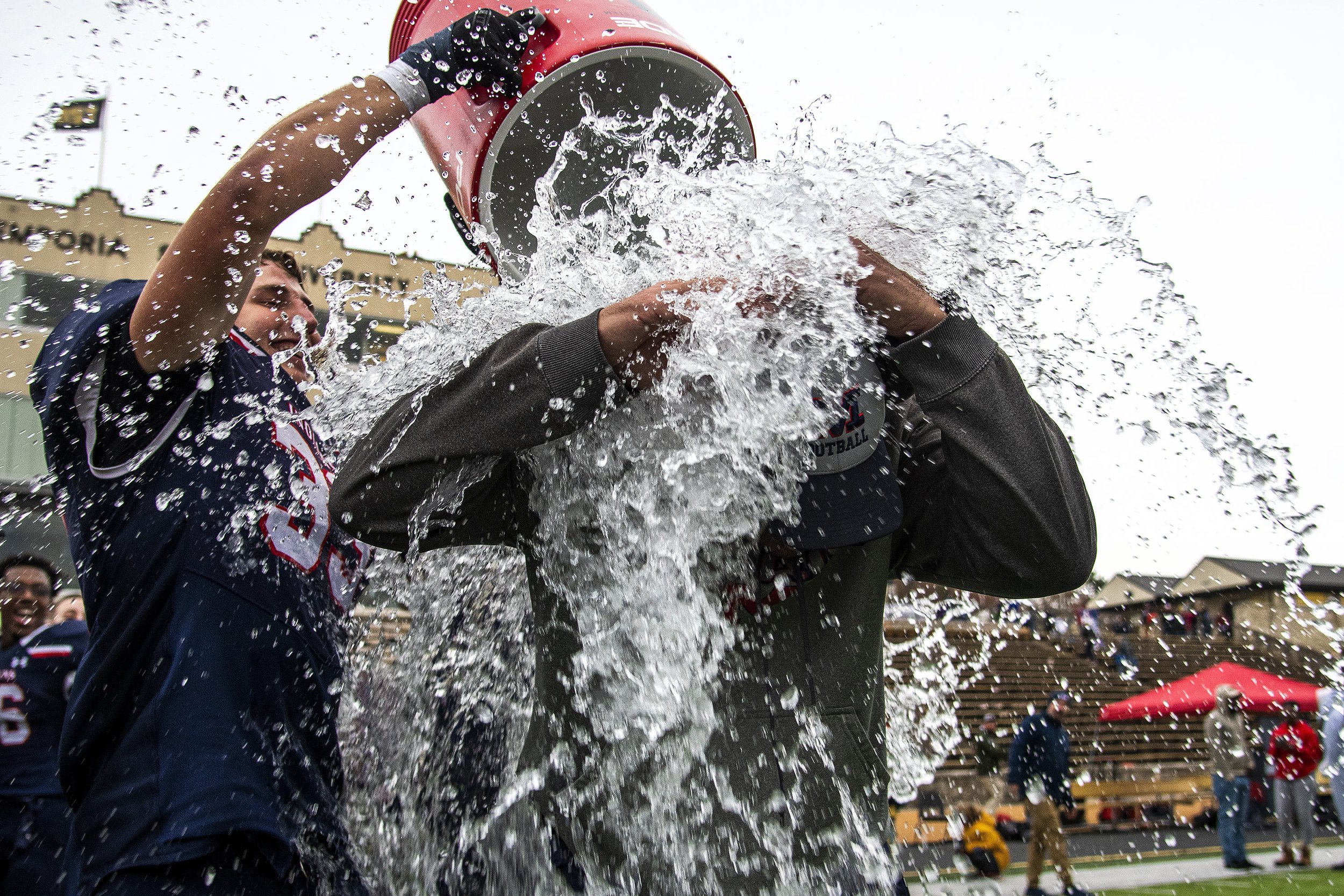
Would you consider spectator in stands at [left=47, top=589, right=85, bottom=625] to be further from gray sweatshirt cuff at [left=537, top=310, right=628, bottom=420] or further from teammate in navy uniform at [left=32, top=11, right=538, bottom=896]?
gray sweatshirt cuff at [left=537, top=310, right=628, bottom=420]

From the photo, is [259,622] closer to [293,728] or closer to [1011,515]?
[293,728]

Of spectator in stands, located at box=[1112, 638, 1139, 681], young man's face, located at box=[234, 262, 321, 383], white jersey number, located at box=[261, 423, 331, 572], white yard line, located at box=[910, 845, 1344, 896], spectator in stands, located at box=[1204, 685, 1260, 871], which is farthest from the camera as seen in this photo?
spectator in stands, located at box=[1112, 638, 1139, 681]

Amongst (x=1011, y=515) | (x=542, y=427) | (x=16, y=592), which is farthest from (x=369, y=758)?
(x=16, y=592)

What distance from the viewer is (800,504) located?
146 centimetres

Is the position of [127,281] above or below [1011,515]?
below

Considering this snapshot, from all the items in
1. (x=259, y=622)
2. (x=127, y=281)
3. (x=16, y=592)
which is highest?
(x=127, y=281)

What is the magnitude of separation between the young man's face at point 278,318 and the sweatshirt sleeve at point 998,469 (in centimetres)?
133

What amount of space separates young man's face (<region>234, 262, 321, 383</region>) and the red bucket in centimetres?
41

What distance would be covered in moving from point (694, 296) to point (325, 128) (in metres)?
0.71

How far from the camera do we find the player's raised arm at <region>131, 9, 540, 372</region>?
145 centimetres

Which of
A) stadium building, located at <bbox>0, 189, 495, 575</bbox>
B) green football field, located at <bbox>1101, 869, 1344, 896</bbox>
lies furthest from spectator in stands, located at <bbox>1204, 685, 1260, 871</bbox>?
stadium building, located at <bbox>0, 189, 495, 575</bbox>

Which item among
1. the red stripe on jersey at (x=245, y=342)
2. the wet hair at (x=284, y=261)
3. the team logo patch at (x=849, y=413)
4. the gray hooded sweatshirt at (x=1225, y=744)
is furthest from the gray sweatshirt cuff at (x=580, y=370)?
the gray hooded sweatshirt at (x=1225, y=744)

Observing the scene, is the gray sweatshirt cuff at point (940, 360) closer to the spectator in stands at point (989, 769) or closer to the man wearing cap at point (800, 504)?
the man wearing cap at point (800, 504)

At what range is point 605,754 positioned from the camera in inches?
55.5
